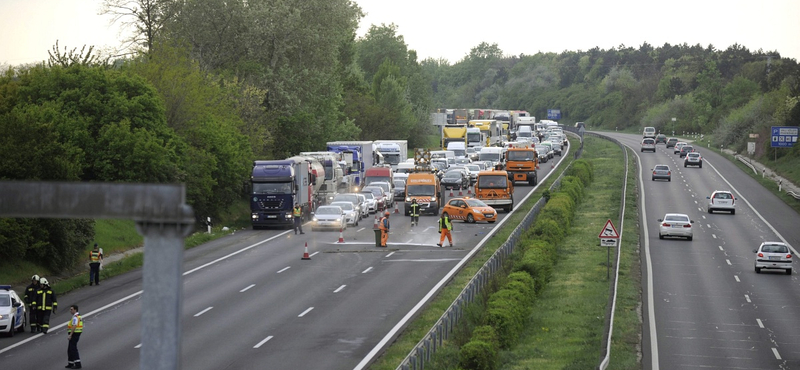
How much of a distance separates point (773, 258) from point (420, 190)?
23086 mm

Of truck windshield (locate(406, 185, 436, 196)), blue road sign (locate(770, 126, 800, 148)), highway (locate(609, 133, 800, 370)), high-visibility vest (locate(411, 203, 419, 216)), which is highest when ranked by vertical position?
blue road sign (locate(770, 126, 800, 148))

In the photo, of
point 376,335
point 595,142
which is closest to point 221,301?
point 376,335

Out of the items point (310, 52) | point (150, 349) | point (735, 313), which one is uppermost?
point (310, 52)

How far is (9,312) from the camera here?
25.2 m

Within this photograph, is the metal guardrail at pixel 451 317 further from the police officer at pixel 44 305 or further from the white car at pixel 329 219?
the white car at pixel 329 219

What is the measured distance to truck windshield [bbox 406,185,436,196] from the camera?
56.7 m

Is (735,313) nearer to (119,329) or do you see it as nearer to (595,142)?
(119,329)

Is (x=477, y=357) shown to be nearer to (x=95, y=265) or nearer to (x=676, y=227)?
(x=95, y=265)

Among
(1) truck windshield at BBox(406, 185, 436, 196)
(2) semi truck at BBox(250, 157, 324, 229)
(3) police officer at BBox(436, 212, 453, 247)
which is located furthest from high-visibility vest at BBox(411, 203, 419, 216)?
(3) police officer at BBox(436, 212, 453, 247)

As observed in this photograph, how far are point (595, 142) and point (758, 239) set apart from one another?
88941 mm

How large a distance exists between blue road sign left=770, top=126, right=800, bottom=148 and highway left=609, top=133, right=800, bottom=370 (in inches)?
800

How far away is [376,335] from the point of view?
82.4 ft

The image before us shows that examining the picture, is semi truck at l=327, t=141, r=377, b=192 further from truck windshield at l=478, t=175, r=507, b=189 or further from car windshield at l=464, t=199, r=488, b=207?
car windshield at l=464, t=199, r=488, b=207

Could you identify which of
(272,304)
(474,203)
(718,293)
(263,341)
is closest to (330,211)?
(474,203)
